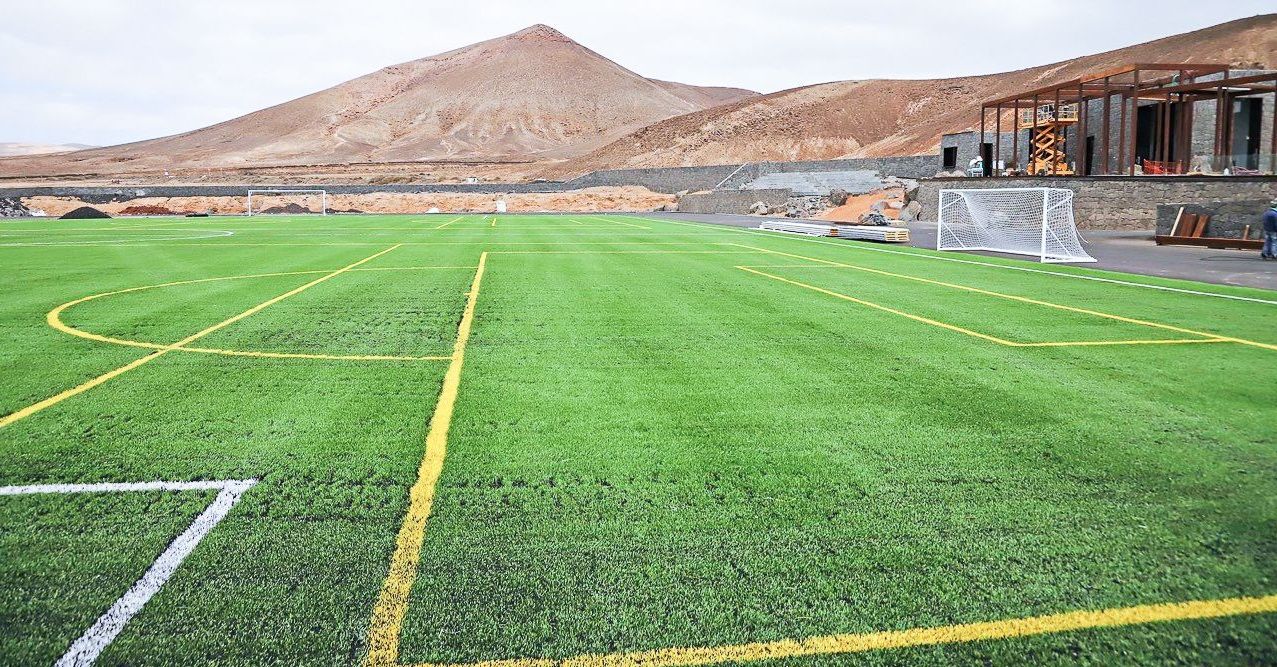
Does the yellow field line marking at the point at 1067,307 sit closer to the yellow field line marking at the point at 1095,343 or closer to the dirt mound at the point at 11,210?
the yellow field line marking at the point at 1095,343

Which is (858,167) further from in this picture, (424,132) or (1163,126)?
(424,132)

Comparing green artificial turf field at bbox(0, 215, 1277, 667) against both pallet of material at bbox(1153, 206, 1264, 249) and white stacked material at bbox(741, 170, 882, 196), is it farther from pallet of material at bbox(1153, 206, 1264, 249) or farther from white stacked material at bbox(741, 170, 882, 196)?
white stacked material at bbox(741, 170, 882, 196)

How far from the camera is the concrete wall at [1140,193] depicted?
82.7ft

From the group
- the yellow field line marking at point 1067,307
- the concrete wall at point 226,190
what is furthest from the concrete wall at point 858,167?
the yellow field line marking at point 1067,307

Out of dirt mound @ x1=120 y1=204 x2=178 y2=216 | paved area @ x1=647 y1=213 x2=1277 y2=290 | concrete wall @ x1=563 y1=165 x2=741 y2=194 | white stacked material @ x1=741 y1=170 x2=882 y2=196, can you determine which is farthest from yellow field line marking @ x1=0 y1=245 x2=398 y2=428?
concrete wall @ x1=563 y1=165 x2=741 y2=194

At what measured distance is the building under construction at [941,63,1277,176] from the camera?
29.7 metres

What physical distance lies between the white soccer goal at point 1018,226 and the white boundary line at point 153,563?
16.6 m

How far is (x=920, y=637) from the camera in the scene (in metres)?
2.60

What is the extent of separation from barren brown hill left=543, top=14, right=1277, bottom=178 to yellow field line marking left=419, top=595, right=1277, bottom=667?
101162 millimetres

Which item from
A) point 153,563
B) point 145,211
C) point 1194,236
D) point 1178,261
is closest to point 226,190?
point 145,211

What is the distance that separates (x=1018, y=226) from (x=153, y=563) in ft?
82.5

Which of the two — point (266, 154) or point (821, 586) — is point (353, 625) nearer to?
point (821, 586)

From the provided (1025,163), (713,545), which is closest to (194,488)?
(713,545)

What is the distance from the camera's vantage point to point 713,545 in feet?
10.7
